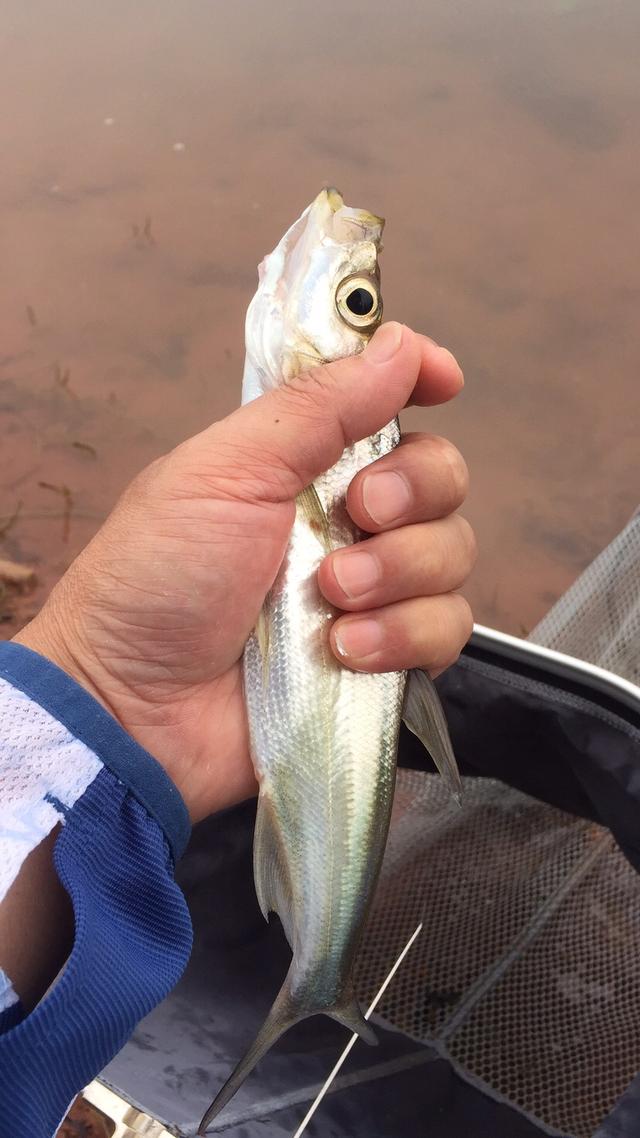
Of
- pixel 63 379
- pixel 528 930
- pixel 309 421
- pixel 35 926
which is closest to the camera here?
pixel 35 926

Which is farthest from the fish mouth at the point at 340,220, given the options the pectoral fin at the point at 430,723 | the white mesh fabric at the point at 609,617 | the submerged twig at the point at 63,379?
the submerged twig at the point at 63,379

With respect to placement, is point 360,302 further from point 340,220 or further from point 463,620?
point 463,620

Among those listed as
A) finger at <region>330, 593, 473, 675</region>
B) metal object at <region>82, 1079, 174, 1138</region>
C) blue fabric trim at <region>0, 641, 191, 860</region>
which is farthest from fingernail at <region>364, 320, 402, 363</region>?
metal object at <region>82, 1079, 174, 1138</region>

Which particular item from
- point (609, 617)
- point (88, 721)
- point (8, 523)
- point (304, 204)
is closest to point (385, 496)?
point (88, 721)

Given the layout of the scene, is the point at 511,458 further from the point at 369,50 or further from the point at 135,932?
the point at 369,50

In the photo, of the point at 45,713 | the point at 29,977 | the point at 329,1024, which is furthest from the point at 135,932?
the point at 329,1024

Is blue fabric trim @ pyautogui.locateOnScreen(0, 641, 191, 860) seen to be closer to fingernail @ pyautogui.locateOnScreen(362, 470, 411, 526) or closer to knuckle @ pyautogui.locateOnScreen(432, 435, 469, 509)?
fingernail @ pyautogui.locateOnScreen(362, 470, 411, 526)

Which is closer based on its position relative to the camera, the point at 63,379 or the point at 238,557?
the point at 238,557

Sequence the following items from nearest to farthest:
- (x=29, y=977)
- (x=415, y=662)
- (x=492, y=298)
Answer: (x=29, y=977) → (x=415, y=662) → (x=492, y=298)
